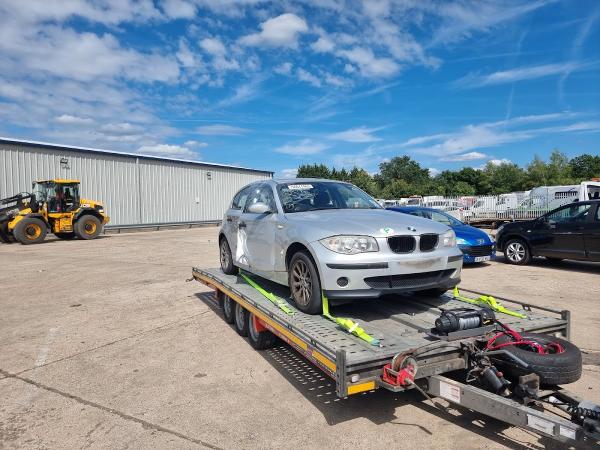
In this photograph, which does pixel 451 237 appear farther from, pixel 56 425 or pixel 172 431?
pixel 56 425

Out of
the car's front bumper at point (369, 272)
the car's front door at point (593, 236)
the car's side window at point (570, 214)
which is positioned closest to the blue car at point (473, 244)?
the car's side window at point (570, 214)

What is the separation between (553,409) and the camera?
10.3 feet

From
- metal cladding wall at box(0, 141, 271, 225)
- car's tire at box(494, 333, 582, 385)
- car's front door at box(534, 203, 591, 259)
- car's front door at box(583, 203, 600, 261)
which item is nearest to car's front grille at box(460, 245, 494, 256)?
car's front door at box(534, 203, 591, 259)

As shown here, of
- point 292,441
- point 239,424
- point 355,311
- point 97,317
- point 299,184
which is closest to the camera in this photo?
point 292,441

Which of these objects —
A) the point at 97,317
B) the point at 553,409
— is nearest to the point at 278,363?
the point at 553,409

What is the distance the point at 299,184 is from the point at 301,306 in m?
1.74

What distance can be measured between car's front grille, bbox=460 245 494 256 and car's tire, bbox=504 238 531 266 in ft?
3.28

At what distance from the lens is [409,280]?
13.0 feet

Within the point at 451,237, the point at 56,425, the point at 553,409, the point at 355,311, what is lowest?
the point at 56,425

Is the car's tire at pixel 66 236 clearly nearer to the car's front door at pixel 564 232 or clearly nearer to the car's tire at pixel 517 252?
the car's tire at pixel 517 252

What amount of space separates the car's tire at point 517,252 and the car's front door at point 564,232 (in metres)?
0.31

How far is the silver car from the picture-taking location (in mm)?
3793

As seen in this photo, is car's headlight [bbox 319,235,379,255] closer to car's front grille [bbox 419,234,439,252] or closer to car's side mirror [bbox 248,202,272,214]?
car's front grille [bbox 419,234,439,252]

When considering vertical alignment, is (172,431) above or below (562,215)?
below
